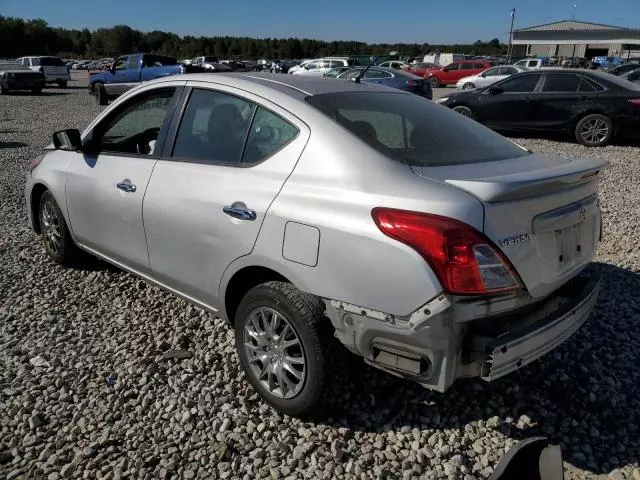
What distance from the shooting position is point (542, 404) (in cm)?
285

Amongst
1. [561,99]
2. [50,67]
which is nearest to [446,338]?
[561,99]

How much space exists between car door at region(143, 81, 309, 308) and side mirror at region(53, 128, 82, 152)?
103 cm

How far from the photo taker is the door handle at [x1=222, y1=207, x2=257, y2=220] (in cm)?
259

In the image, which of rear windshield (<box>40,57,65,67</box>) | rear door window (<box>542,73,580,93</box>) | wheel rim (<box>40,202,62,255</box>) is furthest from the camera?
rear windshield (<box>40,57,65,67</box>)

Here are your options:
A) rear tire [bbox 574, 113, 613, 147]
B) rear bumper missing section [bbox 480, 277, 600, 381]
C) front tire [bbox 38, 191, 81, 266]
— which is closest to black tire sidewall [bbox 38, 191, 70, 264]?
front tire [bbox 38, 191, 81, 266]

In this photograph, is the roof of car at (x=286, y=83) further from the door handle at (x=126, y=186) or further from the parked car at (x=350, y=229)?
the door handle at (x=126, y=186)

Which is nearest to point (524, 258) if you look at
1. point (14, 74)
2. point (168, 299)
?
point (168, 299)

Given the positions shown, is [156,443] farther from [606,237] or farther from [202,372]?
[606,237]

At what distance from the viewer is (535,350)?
2.31 metres

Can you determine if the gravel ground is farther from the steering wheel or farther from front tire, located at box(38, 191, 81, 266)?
the steering wheel

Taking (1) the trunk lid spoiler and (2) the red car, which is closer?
(1) the trunk lid spoiler

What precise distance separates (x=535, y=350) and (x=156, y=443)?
180 centimetres

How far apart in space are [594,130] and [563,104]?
0.80 meters

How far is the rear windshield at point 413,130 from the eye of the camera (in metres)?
2.62
